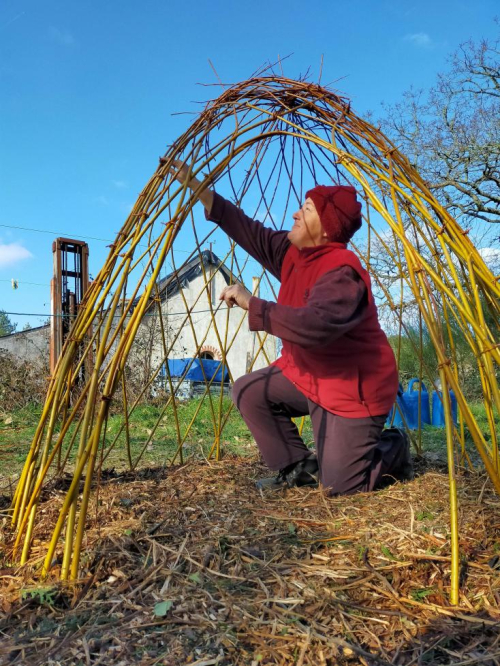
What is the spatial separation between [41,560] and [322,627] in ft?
2.87

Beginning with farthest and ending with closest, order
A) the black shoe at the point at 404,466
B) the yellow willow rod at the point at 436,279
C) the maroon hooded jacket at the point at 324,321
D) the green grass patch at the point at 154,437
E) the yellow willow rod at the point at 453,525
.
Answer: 1. the green grass patch at the point at 154,437
2. the black shoe at the point at 404,466
3. the maroon hooded jacket at the point at 324,321
4. the yellow willow rod at the point at 436,279
5. the yellow willow rod at the point at 453,525

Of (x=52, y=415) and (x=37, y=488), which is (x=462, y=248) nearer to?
(x=52, y=415)

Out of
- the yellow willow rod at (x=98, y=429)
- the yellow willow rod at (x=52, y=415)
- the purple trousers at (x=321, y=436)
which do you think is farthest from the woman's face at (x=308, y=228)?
the yellow willow rod at (x=52, y=415)

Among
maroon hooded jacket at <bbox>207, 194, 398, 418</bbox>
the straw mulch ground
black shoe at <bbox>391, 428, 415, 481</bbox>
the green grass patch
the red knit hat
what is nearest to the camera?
the straw mulch ground

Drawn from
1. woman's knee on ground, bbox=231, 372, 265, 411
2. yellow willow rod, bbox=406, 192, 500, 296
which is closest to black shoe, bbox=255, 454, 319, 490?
woman's knee on ground, bbox=231, 372, 265, 411

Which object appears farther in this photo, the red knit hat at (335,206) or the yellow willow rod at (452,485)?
the red knit hat at (335,206)

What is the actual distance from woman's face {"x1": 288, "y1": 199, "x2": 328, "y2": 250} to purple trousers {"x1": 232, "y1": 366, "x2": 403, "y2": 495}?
616 millimetres

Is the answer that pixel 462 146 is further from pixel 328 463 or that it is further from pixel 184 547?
pixel 184 547

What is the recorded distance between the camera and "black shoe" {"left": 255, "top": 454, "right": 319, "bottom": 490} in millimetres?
2412

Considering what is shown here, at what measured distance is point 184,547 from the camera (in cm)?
163

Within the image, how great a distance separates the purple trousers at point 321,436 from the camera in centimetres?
222

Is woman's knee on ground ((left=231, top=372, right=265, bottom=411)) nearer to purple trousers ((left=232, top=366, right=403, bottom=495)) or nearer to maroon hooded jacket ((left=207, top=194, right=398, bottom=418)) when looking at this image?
purple trousers ((left=232, top=366, right=403, bottom=495))

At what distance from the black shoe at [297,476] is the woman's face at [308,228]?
38.6 inches

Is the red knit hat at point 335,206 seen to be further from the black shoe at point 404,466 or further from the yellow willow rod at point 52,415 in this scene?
the yellow willow rod at point 52,415
